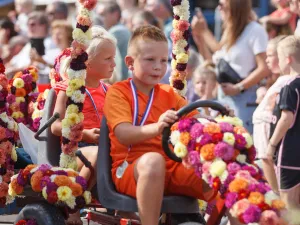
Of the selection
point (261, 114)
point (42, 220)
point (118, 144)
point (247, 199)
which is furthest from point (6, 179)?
point (261, 114)

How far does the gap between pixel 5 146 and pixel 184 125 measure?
5.44 feet

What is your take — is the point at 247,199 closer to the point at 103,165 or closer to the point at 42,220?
the point at 103,165

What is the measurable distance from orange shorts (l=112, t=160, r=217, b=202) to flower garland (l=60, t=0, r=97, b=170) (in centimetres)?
59

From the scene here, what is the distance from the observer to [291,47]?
7.98 m

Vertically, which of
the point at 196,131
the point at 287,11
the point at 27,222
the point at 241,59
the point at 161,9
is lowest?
the point at 27,222

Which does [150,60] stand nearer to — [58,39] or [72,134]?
[72,134]

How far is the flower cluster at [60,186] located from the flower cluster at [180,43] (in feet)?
3.84

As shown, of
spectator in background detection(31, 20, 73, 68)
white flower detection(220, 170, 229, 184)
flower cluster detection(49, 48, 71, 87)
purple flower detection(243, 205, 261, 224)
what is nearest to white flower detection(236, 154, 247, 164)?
white flower detection(220, 170, 229, 184)

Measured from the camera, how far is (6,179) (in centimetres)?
657

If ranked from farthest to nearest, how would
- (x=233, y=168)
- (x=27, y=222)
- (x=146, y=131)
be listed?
(x=27, y=222) < (x=146, y=131) < (x=233, y=168)

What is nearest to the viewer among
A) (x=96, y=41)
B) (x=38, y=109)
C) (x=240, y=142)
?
(x=240, y=142)

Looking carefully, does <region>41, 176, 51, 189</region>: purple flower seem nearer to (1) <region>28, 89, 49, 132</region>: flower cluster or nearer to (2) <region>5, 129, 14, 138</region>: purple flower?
(2) <region>5, 129, 14, 138</region>: purple flower

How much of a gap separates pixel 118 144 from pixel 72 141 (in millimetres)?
Result: 448

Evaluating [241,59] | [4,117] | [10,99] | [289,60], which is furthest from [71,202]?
[241,59]
